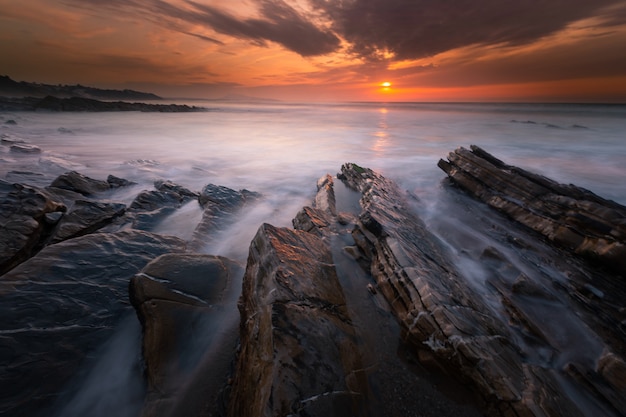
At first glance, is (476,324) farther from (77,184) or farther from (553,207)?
(77,184)

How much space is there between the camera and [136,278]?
329 cm

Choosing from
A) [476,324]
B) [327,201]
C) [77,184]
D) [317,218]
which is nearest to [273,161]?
[327,201]

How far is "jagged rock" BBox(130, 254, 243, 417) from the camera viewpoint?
106 inches

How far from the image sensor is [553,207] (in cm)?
609

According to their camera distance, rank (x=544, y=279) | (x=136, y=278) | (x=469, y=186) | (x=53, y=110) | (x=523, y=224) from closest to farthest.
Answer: (x=136, y=278)
(x=544, y=279)
(x=523, y=224)
(x=469, y=186)
(x=53, y=110)

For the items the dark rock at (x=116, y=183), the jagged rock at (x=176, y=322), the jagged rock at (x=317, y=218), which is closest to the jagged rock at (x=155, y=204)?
the dark rock at (x=116, y=183)

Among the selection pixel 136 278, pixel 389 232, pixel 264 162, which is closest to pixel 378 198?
pixel 389 232

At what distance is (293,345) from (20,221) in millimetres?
5144

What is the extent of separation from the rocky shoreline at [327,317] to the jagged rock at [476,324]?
2 cm

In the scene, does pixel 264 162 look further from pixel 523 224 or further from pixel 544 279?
pixel 544 279

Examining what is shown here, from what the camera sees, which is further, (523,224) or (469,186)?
(469,186)

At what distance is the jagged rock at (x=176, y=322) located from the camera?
2.71m

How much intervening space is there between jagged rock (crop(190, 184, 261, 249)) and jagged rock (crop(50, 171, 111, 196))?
3006 mm

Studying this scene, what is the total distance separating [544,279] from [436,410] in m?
3.58
